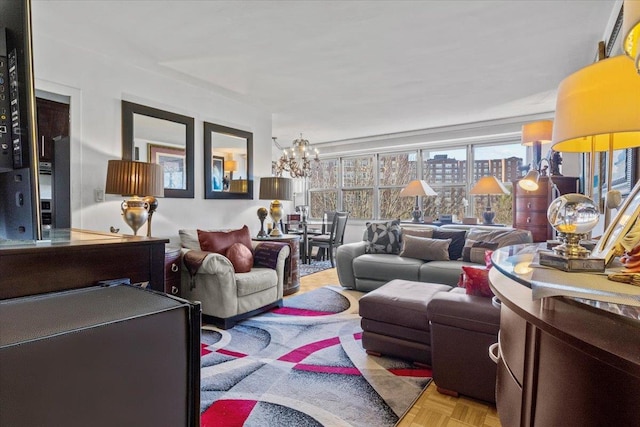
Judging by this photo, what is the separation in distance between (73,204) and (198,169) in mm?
1304

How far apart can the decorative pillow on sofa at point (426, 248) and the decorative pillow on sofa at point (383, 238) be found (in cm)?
20

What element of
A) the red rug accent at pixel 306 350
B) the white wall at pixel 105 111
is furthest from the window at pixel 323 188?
the red rug accent at pixel 306 350

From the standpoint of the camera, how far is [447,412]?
1.81 m

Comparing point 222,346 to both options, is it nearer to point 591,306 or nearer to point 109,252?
point 109,252

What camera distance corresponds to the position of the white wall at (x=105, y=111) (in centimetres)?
282

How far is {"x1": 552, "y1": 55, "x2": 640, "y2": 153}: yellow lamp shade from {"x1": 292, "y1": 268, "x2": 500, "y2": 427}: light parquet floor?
1.41m

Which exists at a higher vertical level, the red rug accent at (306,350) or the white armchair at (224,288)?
the white armchair at (224,288)

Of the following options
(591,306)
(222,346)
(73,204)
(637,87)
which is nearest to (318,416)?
(222,346)

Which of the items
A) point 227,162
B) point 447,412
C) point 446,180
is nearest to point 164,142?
point 227,162

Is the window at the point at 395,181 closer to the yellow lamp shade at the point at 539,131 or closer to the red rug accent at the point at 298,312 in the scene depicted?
the yellow lamp shade at the point at 539,131

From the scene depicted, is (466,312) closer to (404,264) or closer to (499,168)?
(404,264)

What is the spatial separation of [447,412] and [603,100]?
5.23ft

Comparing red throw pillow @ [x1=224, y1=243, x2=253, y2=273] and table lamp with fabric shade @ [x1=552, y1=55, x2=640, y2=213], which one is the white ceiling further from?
red throw pillow @ [x1=224, y1=243, x2=253, y2=273]

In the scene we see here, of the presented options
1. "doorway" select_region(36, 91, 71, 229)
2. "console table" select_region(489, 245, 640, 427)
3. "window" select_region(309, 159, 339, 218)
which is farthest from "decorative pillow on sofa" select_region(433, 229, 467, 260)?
"doorway" select_region(36, 91, 71, 229)
